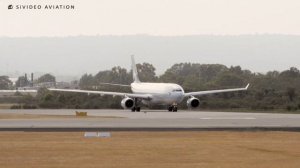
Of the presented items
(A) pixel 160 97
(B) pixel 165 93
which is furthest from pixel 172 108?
(A) pixel 160 97

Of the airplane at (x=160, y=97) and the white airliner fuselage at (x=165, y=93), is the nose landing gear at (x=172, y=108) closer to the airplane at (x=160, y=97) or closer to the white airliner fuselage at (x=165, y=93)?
the airplane at (x=160, y=97)

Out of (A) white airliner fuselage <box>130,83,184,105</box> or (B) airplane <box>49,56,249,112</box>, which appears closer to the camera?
(A) white airliner fuselage <box>130,83,184,105</box>

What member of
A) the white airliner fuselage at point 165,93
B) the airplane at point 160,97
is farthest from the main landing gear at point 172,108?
the white airliner fuselage at point 165,93

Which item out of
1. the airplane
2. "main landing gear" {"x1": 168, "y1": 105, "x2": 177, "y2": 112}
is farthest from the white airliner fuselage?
"main landing gear" {"x1": 168, "y1": 105, "x2": 177, "y2": 112}

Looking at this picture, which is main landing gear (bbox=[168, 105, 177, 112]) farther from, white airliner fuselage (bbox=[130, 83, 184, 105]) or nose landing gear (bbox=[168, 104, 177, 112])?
white airliner fuselage (bbox=[130, 83, 184, 105])

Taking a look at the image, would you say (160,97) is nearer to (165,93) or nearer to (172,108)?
(165,93)

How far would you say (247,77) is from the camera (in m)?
195

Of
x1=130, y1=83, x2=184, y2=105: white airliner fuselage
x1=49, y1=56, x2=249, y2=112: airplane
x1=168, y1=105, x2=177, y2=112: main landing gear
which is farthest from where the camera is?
x1=49, y1=56, x2=249, y2=112: airplane

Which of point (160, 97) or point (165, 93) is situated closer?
point (165, 93)
